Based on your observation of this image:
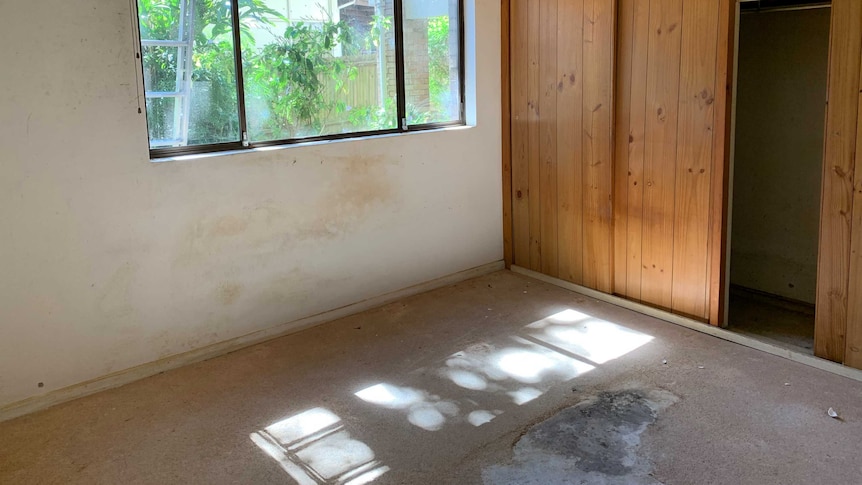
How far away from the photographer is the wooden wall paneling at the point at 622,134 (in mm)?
4285

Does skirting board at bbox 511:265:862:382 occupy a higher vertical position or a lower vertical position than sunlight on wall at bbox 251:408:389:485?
higher

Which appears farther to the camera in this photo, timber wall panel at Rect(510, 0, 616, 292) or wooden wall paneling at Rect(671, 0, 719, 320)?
timber wall panel at Rect(510, 0, 616, 292)

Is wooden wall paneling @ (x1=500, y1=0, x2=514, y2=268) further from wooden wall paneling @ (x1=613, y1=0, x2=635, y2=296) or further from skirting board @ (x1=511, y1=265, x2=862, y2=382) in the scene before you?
wooden wall paneling @ (x1=613, y1=0, x2=635, y2=296)

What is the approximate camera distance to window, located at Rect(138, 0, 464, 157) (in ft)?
12.1

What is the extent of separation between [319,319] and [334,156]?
0.98m

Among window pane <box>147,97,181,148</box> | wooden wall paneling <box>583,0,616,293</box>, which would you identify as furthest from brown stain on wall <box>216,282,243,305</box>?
wooden wall paneling <box>583,0,616,293</box>

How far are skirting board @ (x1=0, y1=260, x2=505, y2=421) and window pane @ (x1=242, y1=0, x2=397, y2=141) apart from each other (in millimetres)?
1086

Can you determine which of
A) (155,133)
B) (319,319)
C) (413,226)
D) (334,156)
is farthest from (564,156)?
(155,133)

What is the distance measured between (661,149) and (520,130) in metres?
1.15

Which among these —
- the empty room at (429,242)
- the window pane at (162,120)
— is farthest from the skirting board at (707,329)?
the window pane at (162,120)

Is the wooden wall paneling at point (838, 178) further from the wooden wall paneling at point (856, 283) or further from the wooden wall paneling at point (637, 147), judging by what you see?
the wooden wall paneling at point (637, 147)

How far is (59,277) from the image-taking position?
11.2ft

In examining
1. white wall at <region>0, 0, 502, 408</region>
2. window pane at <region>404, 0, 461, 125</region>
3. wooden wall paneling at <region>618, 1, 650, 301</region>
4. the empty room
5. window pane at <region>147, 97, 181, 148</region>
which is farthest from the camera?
window pane at <region>404, 0, 461, 125</region>

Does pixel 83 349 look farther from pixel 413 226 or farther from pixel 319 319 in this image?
pixel 413 226
